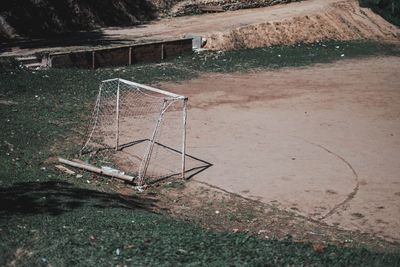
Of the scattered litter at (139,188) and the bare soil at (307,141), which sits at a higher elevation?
the bare soil at (307,141)

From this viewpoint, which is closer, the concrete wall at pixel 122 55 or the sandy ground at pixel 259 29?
the concrete wall at pixel 122 55

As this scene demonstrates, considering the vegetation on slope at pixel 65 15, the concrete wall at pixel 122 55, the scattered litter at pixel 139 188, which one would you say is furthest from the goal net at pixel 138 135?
the vegetation on slope at pixel 65 15

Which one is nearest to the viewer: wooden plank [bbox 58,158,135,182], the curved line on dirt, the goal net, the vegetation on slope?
the curved line on dirt

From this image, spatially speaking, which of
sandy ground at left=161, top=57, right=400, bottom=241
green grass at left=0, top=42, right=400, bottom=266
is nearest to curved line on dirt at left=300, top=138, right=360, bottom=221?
sandy ground at left=161, top=57, right=400, bottom=241

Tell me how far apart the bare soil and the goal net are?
2.54 feet

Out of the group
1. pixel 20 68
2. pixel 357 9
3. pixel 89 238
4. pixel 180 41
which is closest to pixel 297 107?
pixel 180 41

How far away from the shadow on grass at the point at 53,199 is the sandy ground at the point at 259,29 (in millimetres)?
15557

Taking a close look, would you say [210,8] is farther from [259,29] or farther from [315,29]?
[315,29]

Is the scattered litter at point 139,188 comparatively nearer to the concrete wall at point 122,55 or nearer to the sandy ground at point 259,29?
the concrete wall at point 122,55

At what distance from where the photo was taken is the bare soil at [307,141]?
1328cm

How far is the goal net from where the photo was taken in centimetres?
1509

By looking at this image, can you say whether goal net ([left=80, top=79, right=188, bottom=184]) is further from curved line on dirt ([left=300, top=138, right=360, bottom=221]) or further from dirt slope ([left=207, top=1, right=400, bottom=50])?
dirt slope ([left=207, top=1, right=400, bottom=50])

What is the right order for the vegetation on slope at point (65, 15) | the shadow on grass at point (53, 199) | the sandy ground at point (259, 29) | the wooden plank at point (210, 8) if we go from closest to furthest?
the shadow on grass at point (53, 199) → the vegetation on slope at point (65, 15) → the sandy ground at point (259, 29) → the wooden plank at point (210, 8)

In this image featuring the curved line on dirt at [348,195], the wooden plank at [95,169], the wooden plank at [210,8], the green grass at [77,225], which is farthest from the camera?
the wooden plank at [210,8]
